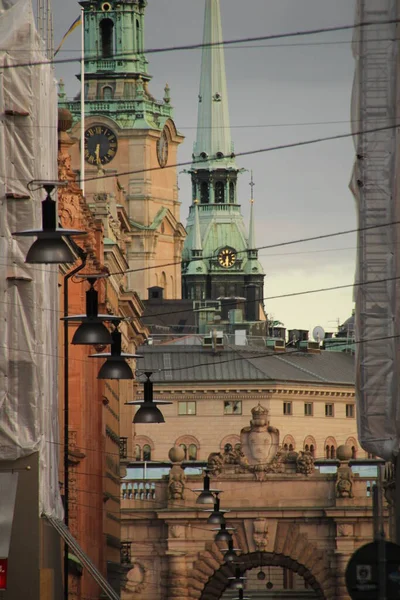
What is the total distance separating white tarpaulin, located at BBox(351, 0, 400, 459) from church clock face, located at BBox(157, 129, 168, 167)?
136277 mm

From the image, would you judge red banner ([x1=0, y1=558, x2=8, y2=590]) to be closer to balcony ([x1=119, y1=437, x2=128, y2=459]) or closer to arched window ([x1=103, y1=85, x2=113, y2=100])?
balcony ([x1=119, y1=437, x2=128, y2=459])

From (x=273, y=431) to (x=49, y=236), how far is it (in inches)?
3328

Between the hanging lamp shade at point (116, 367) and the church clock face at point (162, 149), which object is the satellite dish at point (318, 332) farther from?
the hanging lamp shade at point (116, 367)

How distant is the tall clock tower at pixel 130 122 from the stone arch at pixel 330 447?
54.4ft

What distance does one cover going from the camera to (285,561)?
122 meters

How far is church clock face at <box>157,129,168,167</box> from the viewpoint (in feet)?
628

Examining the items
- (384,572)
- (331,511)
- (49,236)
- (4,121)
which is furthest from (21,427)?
(331,511)

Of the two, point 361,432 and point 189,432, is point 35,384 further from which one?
point 189,432

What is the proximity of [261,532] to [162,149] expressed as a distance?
245 feet

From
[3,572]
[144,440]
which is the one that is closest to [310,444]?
[144,440]

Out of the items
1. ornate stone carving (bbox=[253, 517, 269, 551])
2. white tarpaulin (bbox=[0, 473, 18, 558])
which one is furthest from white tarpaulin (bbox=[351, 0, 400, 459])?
ornate stone carving (bbox=[253, 517, 269, 551])

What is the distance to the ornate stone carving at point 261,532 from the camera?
121 metres

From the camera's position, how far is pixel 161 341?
195750 mm

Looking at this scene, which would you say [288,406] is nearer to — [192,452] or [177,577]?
[192,452]
